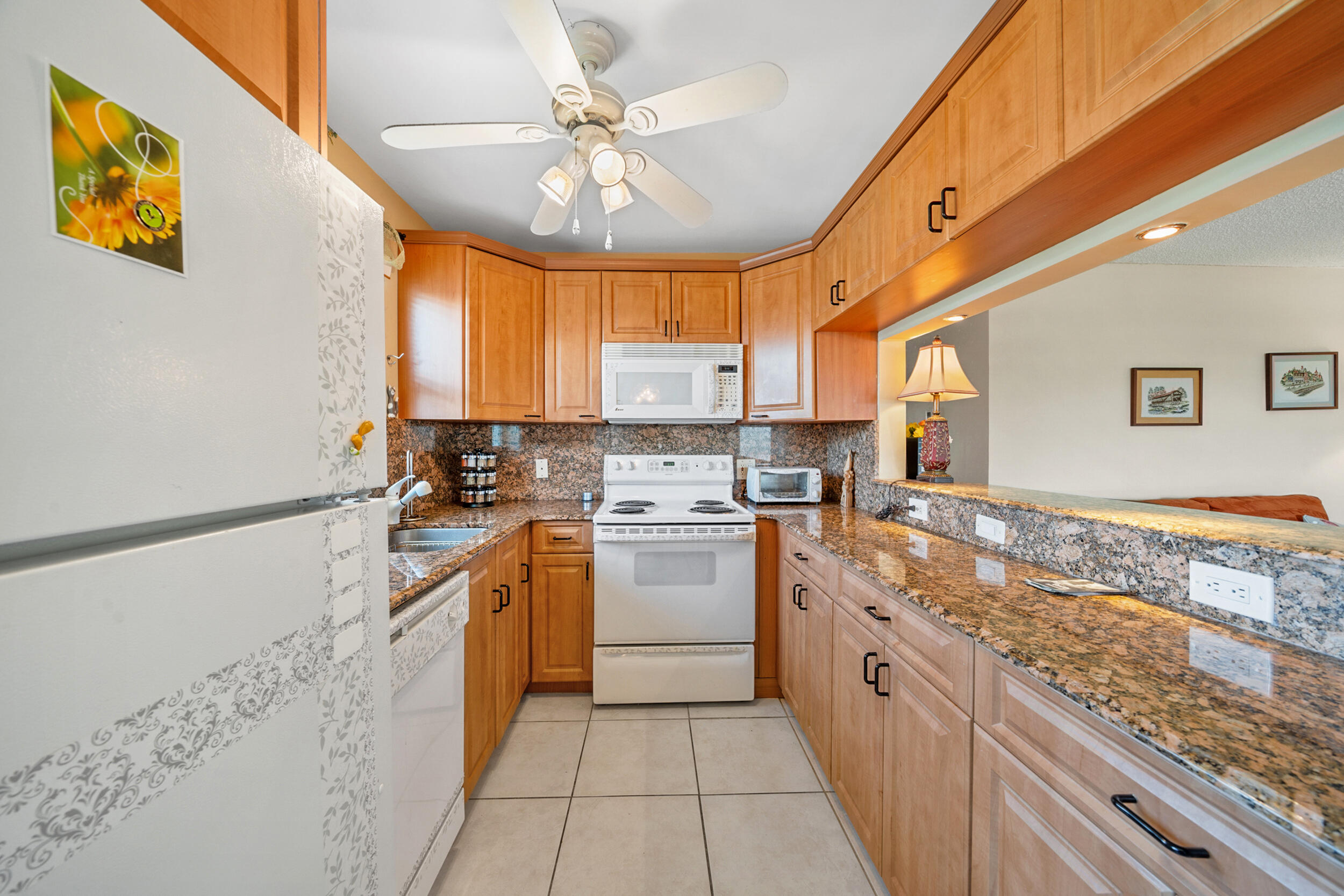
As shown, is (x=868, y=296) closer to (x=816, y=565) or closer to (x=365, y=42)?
(x=816, y=565)

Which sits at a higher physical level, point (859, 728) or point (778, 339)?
point (778, 339)

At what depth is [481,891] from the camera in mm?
1404

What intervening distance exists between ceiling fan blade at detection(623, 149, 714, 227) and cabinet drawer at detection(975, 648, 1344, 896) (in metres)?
1.60

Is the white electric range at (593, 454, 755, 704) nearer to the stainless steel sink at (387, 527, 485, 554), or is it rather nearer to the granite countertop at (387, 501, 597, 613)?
the granite countertop at (387, 501, 597, 613)

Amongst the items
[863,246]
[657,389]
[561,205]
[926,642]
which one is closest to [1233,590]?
[926,642]

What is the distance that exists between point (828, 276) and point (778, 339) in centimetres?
47

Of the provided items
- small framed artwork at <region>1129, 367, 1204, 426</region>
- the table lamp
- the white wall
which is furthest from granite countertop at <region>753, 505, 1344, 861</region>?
small framed artwork at <region>1129, 367, 1204, 426</region>

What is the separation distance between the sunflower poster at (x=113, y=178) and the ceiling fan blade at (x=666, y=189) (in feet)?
4.13

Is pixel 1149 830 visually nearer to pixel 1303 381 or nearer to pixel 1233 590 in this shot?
pixel 1233 590

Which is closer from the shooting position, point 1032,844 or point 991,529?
point 1032,844

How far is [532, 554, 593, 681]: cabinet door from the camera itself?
8.18ft

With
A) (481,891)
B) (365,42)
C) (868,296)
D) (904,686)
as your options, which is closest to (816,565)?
(904,686)

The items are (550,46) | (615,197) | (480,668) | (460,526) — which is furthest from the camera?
(460,526)

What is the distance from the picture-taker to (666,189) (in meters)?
1.64
